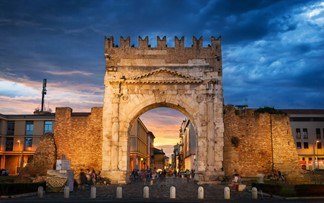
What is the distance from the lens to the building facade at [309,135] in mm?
66750

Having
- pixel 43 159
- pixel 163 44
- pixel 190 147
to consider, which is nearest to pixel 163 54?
pixel 163 44

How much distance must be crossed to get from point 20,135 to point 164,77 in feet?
123

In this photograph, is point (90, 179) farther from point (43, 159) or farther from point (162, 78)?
point (162, 78)

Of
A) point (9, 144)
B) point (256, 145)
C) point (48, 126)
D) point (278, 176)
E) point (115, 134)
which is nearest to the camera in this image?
point (115, 134)

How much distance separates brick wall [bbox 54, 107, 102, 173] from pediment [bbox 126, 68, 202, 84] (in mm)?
4509

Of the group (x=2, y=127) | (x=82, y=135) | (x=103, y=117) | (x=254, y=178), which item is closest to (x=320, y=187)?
(x=254, y=178)

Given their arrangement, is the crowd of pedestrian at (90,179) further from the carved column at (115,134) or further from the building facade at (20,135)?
the building facade at (20,135)

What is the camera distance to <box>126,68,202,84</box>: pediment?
1232 inches

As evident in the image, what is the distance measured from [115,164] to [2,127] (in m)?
36.3

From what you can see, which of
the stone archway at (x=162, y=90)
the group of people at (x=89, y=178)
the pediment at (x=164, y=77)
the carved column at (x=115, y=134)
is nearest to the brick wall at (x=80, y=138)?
the stone archway at (x=162, y=90)

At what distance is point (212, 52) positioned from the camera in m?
32.1

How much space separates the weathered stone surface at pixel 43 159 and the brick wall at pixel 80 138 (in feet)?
1.71

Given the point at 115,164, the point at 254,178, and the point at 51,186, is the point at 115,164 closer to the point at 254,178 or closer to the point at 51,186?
the point at 51,186

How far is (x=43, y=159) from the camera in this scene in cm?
3216
